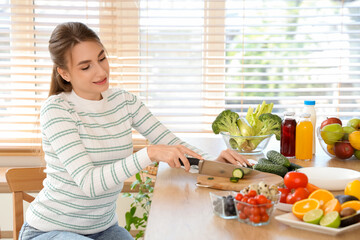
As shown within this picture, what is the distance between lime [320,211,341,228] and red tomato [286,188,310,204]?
148 mm

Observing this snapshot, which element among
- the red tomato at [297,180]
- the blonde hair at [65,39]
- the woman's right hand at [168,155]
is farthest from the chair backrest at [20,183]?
the red tomato at [297,180]

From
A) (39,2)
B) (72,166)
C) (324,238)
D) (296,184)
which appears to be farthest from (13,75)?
(324,238)

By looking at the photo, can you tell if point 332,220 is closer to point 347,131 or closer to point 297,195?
point 297,195

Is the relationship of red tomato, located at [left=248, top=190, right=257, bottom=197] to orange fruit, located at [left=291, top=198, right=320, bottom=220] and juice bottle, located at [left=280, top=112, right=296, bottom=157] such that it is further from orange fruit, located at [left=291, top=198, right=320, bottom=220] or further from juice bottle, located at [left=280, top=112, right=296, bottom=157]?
juice bottle, located at [left=280, top=112, right=296, bottom=157]

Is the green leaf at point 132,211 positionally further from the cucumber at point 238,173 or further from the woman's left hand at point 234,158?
the cucumber at point 238,173

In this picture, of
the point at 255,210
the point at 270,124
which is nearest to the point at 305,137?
the point at 270,124

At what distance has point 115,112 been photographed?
2047 millimetres

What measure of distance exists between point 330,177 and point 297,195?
353mm

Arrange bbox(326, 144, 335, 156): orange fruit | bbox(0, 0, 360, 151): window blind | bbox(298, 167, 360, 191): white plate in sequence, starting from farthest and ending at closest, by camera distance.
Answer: bbox(0, 0, 360, 151): window blind → bbox(326, 144, 335, 156): orange fruit → bbox(298, 167, 360, 191): white plate

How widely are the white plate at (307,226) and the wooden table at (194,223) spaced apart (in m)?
0.01

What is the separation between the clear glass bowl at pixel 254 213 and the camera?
1279 mm

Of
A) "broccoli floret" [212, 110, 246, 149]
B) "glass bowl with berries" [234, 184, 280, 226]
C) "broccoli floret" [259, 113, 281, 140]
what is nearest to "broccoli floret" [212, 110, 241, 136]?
"broccoli floret" [212, 110, 246, 149]

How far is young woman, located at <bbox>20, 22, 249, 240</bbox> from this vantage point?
179 cm

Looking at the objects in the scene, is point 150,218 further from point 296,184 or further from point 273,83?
point 273,83
